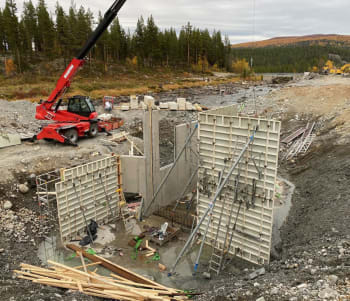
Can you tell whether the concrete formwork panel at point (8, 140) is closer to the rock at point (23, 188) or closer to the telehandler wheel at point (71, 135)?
the telehandler wheel at point (71, 135)

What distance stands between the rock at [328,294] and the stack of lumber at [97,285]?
3.37 m

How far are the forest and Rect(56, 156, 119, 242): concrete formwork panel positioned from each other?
125 feet

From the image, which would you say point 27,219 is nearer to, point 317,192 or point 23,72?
point 317,192

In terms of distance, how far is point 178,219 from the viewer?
42.3 feet

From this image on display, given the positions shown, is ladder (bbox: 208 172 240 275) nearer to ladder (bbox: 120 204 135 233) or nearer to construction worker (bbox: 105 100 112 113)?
ladder (bbox: 120 204 135 233)

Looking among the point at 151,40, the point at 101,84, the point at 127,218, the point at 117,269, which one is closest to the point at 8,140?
the point at 127,218

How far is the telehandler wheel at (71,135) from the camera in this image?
18047 mm

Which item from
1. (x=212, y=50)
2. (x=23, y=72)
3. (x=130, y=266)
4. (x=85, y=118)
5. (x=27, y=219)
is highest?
(x=212, y=50)

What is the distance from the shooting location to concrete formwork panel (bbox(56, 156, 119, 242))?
10992mm

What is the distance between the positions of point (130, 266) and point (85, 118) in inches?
450

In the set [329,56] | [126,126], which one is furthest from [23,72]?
[329,56]

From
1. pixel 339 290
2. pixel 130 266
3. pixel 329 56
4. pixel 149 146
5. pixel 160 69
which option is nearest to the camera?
pixel 339 290

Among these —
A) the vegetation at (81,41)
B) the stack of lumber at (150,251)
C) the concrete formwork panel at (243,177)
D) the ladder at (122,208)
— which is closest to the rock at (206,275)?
the concrete formwork panel at (243,177)

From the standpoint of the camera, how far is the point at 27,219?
38.5 feet
